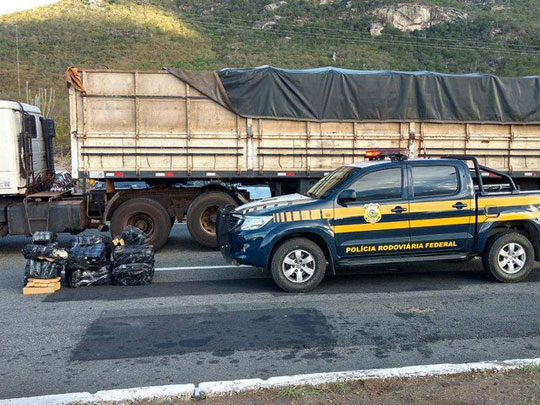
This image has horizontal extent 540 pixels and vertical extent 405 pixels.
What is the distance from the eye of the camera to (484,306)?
21.0 ft

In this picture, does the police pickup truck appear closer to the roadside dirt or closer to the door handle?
the door handle

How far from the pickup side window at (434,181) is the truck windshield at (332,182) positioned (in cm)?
84

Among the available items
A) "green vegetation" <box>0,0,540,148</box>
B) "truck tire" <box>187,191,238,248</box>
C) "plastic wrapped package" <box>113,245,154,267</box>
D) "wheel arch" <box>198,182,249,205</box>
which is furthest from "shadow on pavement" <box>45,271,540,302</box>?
"green vegetation" <box>0,0,540,148</box>

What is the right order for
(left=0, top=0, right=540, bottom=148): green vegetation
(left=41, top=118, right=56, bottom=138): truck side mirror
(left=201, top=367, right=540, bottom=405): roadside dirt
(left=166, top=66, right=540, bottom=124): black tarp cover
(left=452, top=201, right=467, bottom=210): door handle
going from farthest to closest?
(left=0, top=0, right=540, bottom=148): green vegetation
(left=41, top=118, right=56, bottom=138): truck side mirror
(left=166, top=66, right=540, bottom=124): black tarp cover
(left=452, top=201, right=467, bottom=210): door handle
(left=201, top=367, right=540, bottom=405): roadside dirt

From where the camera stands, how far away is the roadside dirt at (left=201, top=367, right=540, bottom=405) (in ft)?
12.9

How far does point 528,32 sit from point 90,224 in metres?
45.7

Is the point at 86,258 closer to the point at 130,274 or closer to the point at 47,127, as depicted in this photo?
the point at 130,274

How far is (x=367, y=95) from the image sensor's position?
10297mm

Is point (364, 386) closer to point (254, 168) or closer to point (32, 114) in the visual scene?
point (254, 168)

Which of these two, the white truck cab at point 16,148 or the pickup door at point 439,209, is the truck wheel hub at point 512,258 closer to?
the pickup door at point 439,209

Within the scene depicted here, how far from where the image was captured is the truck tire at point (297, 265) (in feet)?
22.9

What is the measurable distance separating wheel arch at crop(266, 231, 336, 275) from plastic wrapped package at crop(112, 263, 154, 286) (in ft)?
5.91

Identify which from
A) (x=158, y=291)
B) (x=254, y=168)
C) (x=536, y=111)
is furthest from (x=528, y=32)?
(x=158, y=291)

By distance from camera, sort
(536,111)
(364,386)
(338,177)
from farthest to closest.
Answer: (536,111) < (338,177) < (364,386)
